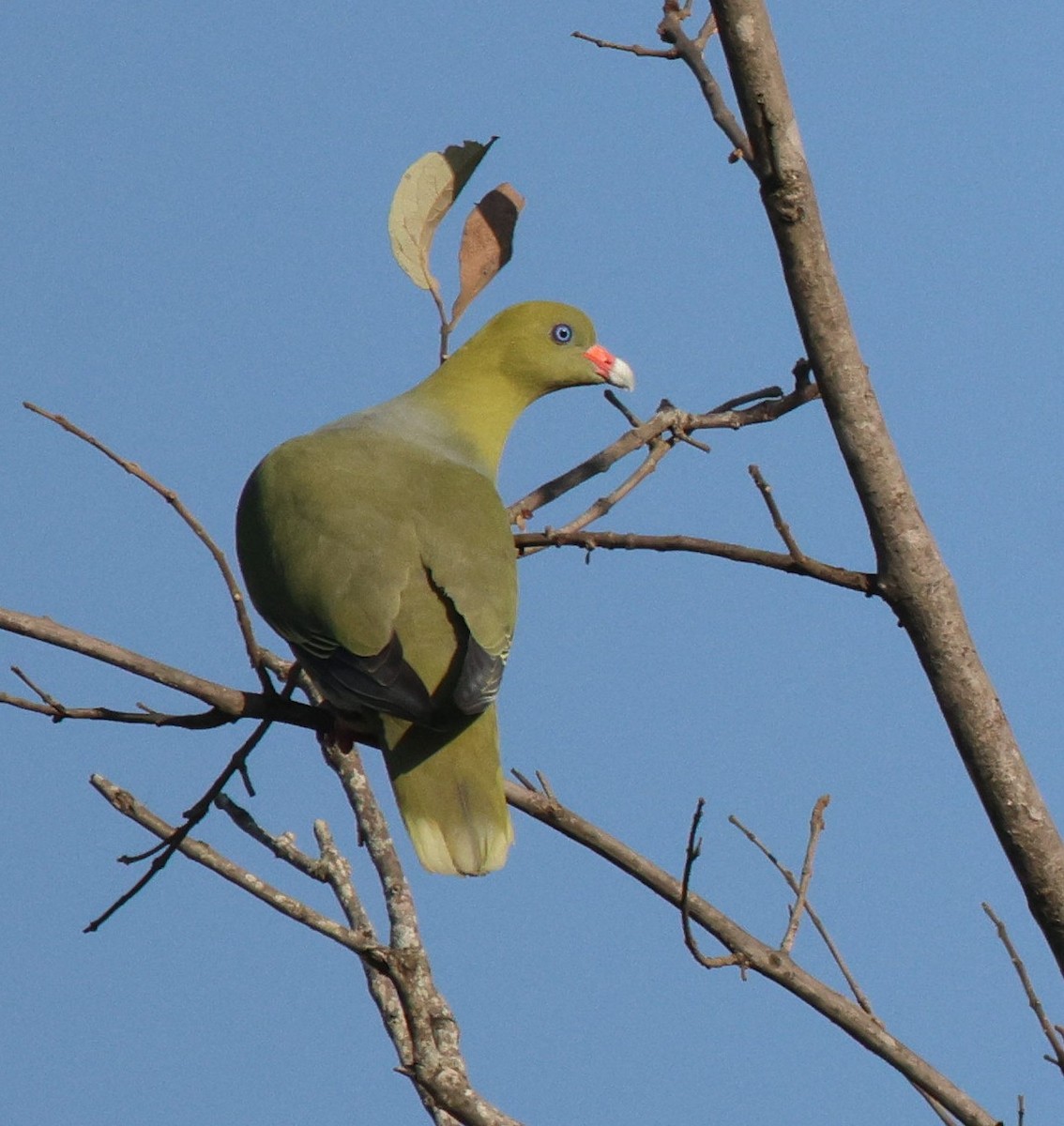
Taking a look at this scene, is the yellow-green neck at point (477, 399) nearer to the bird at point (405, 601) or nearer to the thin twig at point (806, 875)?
the bird at point (405, 601)

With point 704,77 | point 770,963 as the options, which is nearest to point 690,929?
point 770,963

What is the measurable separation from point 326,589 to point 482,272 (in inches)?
45.3

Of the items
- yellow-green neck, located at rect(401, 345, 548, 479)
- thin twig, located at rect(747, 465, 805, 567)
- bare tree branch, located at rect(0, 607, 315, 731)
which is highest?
yellow-green neck, located at rect(401, 345, 548, 479)

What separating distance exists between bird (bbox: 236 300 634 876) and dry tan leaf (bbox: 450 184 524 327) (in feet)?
1.60

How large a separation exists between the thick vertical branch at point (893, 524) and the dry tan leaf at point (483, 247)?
5.18ft

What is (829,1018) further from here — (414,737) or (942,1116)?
(414,737)

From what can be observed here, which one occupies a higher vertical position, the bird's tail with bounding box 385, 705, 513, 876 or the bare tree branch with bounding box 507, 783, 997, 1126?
the bird's tail with bounding box 385, 705, 513, 876

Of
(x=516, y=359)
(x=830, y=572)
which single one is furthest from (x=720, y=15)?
(x=516, y=359)

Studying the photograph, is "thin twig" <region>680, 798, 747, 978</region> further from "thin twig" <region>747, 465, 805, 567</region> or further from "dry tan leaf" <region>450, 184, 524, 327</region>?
"dry tan leaf" <region>450, 184, 524, 327</region>

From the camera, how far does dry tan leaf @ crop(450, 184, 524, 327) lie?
3.82 m

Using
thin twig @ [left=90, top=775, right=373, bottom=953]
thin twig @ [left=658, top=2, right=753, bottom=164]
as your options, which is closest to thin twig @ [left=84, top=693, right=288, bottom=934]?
thin twig @ [left=90, top=775, right=373, bottom=953]

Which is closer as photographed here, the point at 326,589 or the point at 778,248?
the point at 778,248

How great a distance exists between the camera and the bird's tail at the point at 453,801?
2.91m

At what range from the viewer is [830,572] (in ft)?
7.97
